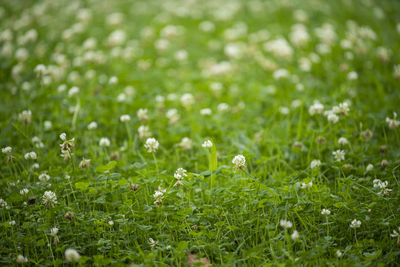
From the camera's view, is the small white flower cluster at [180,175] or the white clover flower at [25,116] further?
the white clover flower at [25,116]

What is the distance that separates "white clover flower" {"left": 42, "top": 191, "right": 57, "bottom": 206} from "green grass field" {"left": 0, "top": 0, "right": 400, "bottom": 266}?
2 centimetres

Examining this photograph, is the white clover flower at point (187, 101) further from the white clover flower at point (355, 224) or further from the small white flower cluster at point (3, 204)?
the white clover flower at point (355, 224)

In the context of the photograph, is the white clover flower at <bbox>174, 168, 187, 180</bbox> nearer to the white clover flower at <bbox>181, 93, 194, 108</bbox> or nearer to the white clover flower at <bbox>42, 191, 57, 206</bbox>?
the white clover flower at <bbox>42, 191, 57, 206</bbox>

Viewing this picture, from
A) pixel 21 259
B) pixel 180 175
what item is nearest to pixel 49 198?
pixel 21 259

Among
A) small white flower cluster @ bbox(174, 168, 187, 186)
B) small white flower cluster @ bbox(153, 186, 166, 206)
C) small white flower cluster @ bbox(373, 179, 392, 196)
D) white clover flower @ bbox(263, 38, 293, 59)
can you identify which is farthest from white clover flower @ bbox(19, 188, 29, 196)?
white clover flower @ bbox(263, 38, 293, 59)

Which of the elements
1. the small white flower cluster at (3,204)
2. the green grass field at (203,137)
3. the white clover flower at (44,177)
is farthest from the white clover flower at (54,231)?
the white clover flower at (44,177)

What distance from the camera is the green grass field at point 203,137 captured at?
2164 mm

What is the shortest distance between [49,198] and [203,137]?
155cm

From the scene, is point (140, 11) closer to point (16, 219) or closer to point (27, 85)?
point (27, 85)

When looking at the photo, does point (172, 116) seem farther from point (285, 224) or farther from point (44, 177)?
point (285, 224)

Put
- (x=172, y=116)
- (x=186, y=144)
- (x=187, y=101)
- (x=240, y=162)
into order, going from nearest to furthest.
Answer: (x=240, y=162) → (x=186, y=144) → (x=172, y=116) → (x=187, y=101)

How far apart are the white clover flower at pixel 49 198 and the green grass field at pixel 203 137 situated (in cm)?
2

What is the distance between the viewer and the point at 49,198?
2273 millimetres

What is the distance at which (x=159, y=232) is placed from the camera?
7.41 ft
